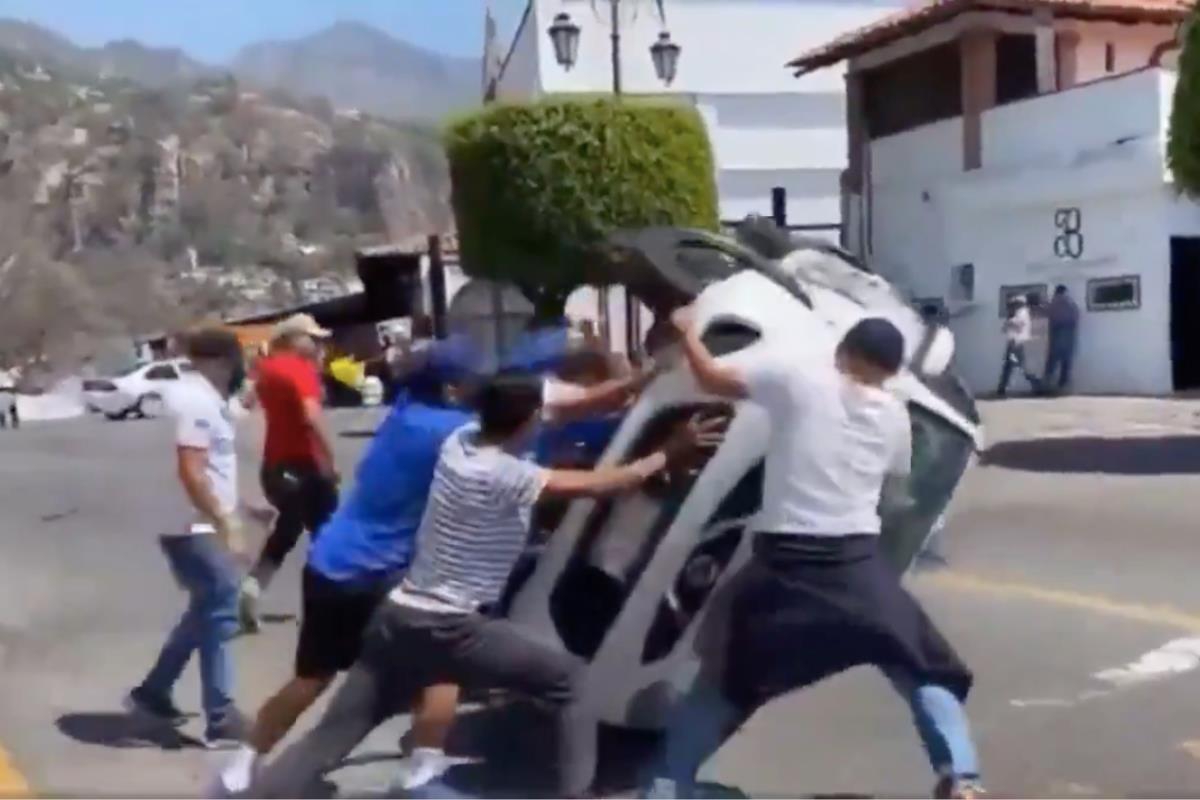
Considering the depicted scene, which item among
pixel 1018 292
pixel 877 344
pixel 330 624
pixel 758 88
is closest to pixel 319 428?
pixel 330 624

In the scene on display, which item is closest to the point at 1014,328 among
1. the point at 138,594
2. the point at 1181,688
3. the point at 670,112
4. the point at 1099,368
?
the point at 1099,368

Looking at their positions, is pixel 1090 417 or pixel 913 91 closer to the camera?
pixel 1090 417

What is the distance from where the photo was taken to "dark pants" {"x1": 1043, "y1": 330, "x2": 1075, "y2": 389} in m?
26.9

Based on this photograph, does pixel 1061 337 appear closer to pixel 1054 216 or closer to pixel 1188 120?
pixel 1054 216

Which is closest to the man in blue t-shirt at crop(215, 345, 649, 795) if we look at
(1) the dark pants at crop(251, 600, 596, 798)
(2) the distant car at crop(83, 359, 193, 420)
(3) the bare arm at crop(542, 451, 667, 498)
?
(1) the dark pants at crop(251, 600, 596, 798)

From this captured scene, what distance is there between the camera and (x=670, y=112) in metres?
28.5

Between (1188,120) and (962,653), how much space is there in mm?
8896

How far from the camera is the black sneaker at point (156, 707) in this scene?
24.7ft

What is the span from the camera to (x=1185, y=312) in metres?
26.4

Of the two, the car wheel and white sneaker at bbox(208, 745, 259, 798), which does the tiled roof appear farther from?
white sneaker at bbox(208, 745, 259, 798)

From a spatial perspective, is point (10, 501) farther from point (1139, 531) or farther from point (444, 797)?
point (444, 797)

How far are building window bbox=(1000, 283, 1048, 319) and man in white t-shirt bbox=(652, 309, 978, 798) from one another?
75.4 feet

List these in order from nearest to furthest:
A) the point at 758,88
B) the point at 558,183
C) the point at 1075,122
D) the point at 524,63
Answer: the point at 558,183, the point at 1075,122, the point at 524,63, the point at 758,88

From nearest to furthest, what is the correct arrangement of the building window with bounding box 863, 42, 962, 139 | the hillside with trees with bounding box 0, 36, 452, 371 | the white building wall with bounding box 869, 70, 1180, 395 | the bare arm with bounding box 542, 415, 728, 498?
1. the bare arm with bounding box 542, 415, 728, 498
2. the white building wall with bounding box 869, 70, 1180, 395
3. the building window with bounding box 863, 42, 962, 139
4. the hillside with trees with bounding box 0, 36, 452, 371
